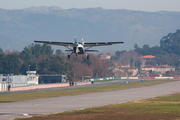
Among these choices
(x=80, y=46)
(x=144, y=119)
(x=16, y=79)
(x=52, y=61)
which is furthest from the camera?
(x=52, y=61)

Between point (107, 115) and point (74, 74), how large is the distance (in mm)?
155680

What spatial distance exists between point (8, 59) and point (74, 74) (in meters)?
40.8

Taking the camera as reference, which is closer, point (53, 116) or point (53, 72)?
point (53, 116)

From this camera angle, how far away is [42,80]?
170m

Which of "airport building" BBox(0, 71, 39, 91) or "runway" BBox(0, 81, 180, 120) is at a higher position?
"airport building" BBox(0, 71, 39, 91)

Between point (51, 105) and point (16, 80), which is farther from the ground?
point (16, 80)

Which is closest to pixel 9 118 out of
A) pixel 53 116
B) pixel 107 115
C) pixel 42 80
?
pixel 53 116

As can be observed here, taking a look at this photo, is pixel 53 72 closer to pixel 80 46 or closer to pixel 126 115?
pixel 80 46

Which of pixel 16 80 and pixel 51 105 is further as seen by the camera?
pixel 16 80

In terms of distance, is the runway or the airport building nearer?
the runway

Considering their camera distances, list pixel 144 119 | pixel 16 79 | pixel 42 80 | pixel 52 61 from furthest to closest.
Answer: pixel 52 61, pixel 42 80, pixel 16 79, pixel 144 119

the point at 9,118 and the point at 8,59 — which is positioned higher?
the point at 8,59

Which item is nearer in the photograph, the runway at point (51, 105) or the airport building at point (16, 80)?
the runway at point (51, 105)

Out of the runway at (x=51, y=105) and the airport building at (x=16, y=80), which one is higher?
the airport building at (x=16, y=80)
